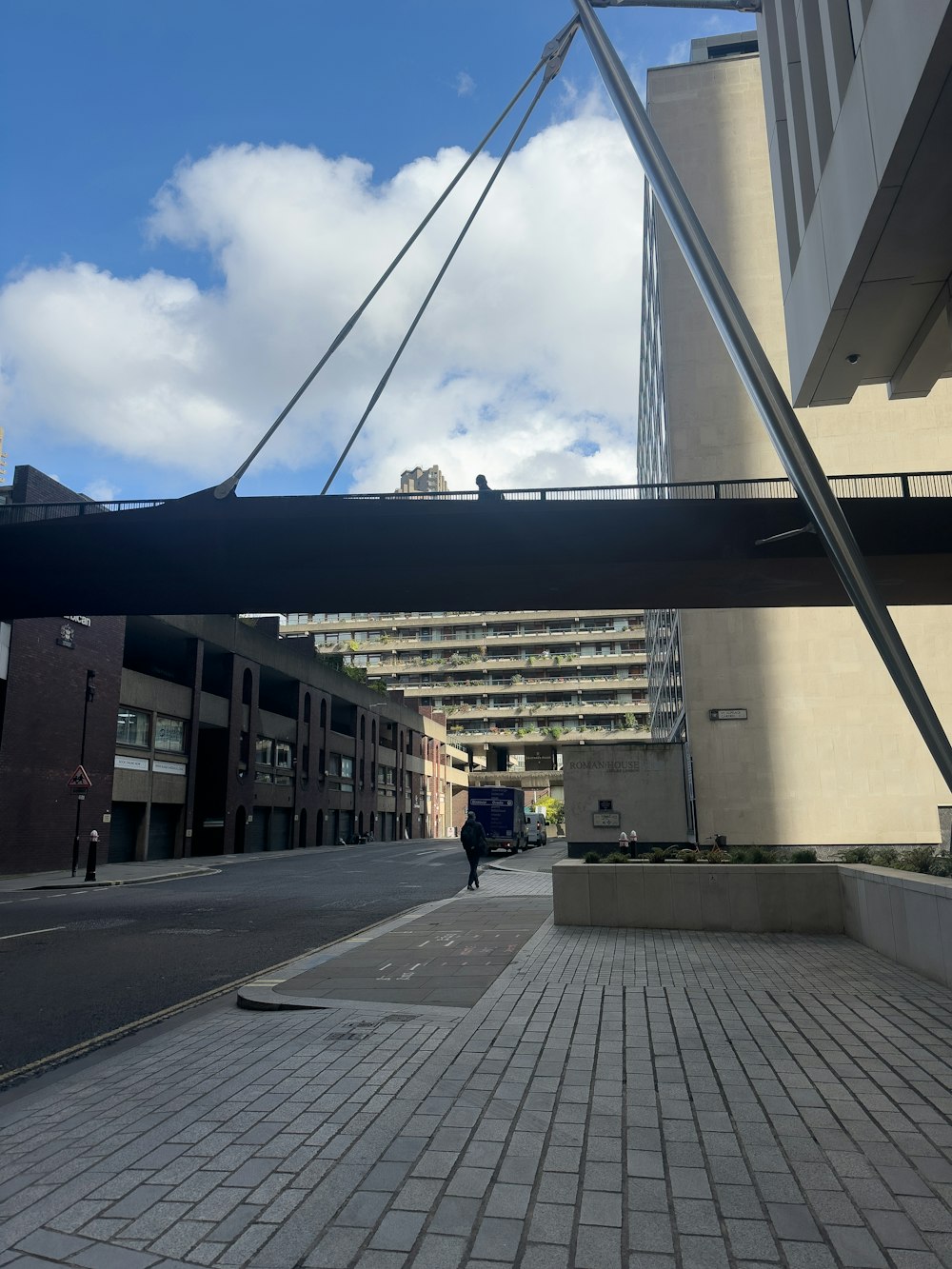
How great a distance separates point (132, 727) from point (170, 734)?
4.45 meters

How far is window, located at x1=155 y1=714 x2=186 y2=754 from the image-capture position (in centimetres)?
4459

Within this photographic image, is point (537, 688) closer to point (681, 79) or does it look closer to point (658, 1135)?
point (681, 79)

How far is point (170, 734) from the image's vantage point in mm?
46125

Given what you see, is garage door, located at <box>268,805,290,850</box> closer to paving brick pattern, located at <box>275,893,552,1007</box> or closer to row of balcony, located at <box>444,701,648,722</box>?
paving brick pattern, located at <box>275,893,552,1007</box>

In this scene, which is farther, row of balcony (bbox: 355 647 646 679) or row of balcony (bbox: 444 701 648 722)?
row of balcony (bbox: 355 647 646 679)

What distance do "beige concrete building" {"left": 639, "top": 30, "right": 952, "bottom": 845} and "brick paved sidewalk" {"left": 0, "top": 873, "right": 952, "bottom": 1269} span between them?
92.7 feet

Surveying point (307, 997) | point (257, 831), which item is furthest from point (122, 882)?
point (257, 831)

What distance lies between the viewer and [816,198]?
12656 millimetres

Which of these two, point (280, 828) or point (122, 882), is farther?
point (280, 828)

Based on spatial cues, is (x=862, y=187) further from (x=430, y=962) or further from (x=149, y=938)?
(x=149, y=938)

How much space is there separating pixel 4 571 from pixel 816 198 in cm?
2177

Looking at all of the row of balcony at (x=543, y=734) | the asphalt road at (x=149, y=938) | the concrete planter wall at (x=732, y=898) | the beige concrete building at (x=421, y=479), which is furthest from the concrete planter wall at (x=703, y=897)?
the beige concrete building at (x=421, y=479)

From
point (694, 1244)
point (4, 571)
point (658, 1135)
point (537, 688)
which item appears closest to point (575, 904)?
point (658, 1135)

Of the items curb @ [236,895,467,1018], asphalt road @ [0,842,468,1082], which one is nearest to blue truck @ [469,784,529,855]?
asphalt road @ [0,842,468,1082]
